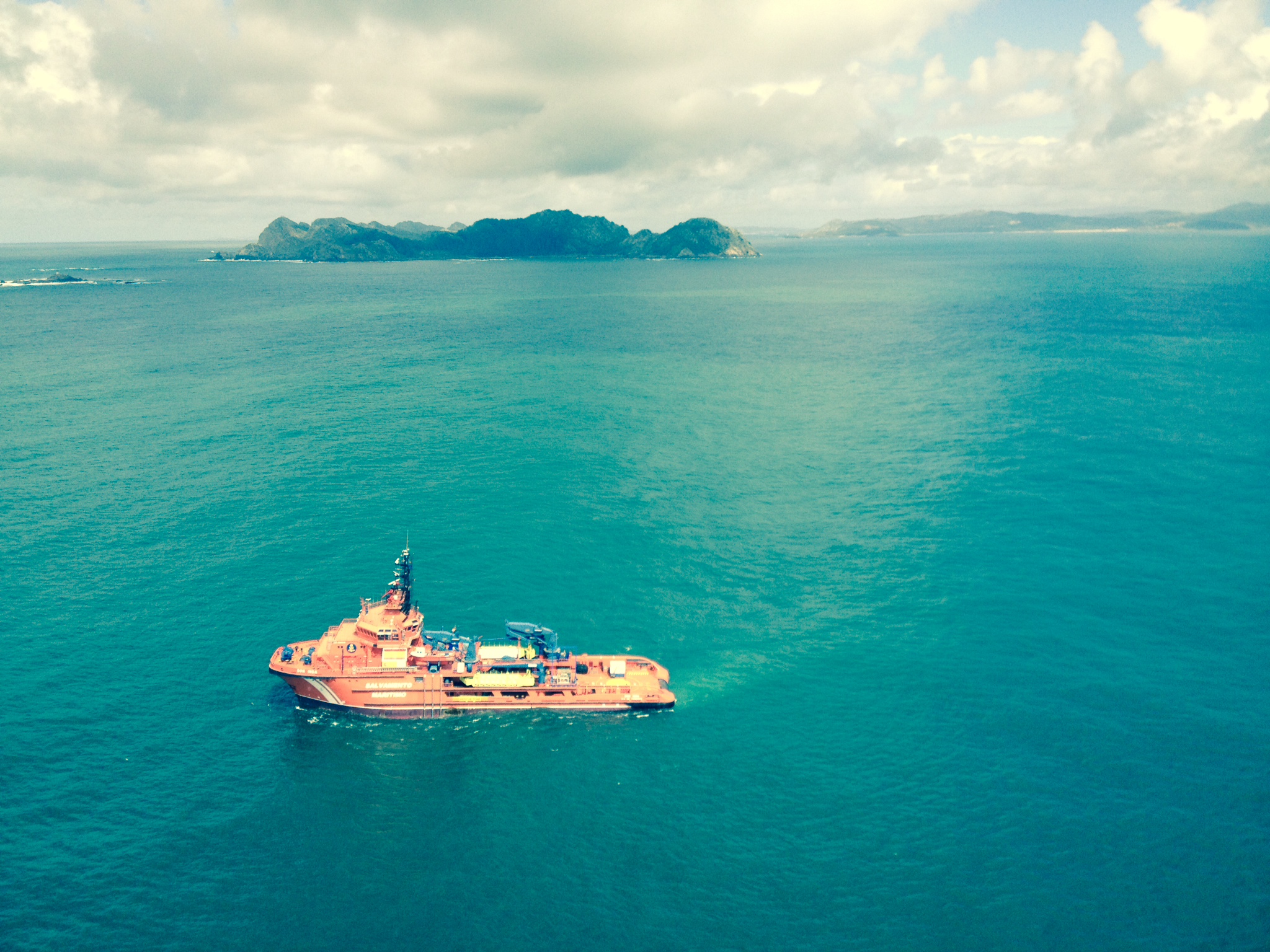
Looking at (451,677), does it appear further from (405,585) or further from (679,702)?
(679,702)

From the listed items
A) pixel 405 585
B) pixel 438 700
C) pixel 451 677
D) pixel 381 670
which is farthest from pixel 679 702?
pixel 405 585

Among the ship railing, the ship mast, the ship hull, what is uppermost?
the ship mast

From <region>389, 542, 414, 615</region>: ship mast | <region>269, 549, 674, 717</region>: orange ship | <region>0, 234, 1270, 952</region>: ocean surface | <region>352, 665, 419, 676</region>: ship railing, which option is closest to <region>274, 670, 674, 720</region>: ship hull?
Answer: <region>269, 549, 674, 717</region>: orange ship

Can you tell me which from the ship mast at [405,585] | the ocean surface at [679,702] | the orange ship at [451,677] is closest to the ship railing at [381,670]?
the orange ship at [451,677]

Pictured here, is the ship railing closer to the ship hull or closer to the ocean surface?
the ship hull

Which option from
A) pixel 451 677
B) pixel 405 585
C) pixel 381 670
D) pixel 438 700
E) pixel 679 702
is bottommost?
pixel 679 702

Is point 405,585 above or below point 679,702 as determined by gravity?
above

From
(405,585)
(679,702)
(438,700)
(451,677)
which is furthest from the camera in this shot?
(405,585)

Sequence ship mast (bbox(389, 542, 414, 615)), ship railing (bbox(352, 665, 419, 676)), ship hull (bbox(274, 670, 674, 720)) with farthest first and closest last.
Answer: ship mast (bbox(389, 542, 414, 615)), ship railing (bbox(352, 665, 419, 676)), ship hull (bbox(274, 670, 674, 720))
